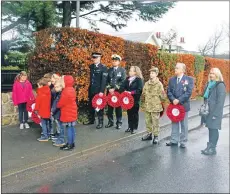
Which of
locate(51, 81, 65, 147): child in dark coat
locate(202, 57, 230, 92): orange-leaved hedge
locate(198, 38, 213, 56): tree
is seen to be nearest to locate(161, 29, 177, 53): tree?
locate(198, 38, 213, 56): tree

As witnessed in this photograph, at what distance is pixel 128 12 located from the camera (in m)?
14.7

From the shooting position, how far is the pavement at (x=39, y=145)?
5125 millimetres

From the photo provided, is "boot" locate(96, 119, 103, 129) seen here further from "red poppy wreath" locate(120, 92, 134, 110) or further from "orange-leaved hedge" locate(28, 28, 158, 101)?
"red poppy wreath" locate(120, 92, 134, 110)

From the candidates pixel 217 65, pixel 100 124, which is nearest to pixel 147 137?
pixel 100 124

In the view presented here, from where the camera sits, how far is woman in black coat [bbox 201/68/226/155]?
19.4 ft

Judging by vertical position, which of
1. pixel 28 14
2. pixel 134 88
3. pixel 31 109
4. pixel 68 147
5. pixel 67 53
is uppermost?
pixel 28 14

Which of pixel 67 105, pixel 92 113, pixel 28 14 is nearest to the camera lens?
pixel 67 105

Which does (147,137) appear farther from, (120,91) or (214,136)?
(214,136)

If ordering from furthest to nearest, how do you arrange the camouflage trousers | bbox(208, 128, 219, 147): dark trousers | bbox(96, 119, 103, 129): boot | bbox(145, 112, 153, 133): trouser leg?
bbox(96, 119, 103, 129): boot < bbox(145, 112, 153, 133): trouser leg < the camouflage trousers < bbox(208, 128, 219, 147): dark trousers

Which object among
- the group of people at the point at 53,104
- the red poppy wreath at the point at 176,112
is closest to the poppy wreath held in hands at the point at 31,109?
the group of people at the point at 53,104

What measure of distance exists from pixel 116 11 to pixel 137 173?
37.3 feet

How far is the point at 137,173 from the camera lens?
4.92 meters

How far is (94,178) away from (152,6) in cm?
1089

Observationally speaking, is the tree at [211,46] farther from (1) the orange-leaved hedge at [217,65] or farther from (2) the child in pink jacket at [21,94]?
(2) the child in pink jacket at [21,94]
